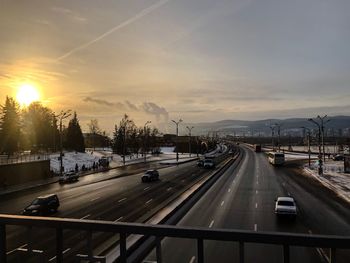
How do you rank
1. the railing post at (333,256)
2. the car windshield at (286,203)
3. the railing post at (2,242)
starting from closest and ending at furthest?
the railing post at (333,256)
the railing post at (2,242)
the car windshield at (286,203)

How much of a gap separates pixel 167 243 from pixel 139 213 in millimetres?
14256

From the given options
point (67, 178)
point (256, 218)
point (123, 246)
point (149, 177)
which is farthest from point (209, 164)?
point (123, 246)

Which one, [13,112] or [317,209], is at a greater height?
[13,112]

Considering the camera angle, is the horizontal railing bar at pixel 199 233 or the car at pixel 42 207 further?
the car at pixel 42 207

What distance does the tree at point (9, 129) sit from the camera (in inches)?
3132

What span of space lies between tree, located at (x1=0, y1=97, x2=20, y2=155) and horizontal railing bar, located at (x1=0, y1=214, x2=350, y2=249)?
80.6 metres

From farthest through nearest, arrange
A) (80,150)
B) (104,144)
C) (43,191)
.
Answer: (104,144) → (80,150) → (43,191)

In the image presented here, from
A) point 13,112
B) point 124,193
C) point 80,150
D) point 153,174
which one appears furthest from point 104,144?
point 124,193

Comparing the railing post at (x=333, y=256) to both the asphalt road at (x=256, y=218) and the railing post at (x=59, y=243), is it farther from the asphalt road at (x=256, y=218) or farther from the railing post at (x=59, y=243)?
the asphalt road at (x=256, y=218)

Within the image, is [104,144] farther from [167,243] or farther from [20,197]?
[167,243]

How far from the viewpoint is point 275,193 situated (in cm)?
4288

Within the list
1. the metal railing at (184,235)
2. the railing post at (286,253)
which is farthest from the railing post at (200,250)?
the railing post at (286,253)

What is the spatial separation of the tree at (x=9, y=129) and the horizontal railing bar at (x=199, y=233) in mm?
80629

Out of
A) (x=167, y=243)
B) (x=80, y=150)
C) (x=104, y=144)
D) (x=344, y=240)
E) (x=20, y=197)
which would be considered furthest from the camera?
(x=104, y=144)
